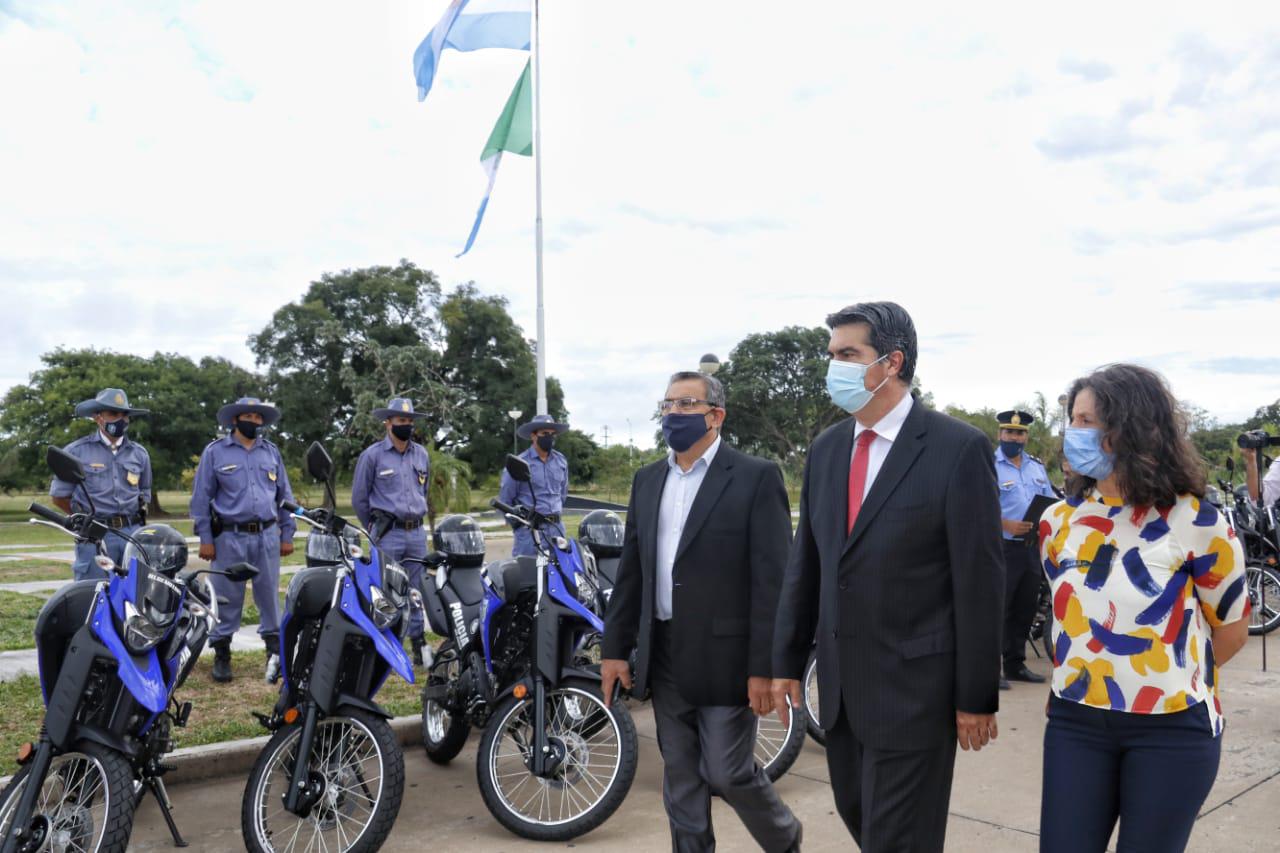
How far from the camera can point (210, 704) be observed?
6.31 metres

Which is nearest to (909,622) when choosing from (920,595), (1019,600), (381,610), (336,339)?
(920,595)

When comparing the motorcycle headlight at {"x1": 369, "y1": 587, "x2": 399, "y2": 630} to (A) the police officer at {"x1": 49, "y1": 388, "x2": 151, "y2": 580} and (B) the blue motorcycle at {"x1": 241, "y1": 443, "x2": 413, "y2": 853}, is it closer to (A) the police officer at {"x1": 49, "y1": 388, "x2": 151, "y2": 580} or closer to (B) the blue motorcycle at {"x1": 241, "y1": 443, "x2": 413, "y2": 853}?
(B) the blue motorcycle at {"x1": 241, "y1": 443, "x2": 413, "y2": 853}

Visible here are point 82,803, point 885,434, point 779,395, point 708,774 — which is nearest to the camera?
point 885,434

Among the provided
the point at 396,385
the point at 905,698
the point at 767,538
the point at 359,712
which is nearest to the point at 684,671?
the point at 767,538

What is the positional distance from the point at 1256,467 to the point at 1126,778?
8.69m

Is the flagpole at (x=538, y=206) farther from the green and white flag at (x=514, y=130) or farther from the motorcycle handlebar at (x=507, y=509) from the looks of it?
the motorcycle handlebar at (x=507, y=509)

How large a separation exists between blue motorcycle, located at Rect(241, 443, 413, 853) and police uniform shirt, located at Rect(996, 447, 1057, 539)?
4.79 meters

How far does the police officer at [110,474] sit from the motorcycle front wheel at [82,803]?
4204 mm

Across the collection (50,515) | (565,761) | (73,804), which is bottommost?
(565,761)

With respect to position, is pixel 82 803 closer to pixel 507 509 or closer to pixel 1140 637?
pixel 507 509

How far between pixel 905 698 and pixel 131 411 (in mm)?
6932

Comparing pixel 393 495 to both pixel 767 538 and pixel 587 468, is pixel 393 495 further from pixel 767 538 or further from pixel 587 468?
pixel 587 468

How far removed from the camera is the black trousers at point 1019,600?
24.1 ft

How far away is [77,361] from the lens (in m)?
42.3
